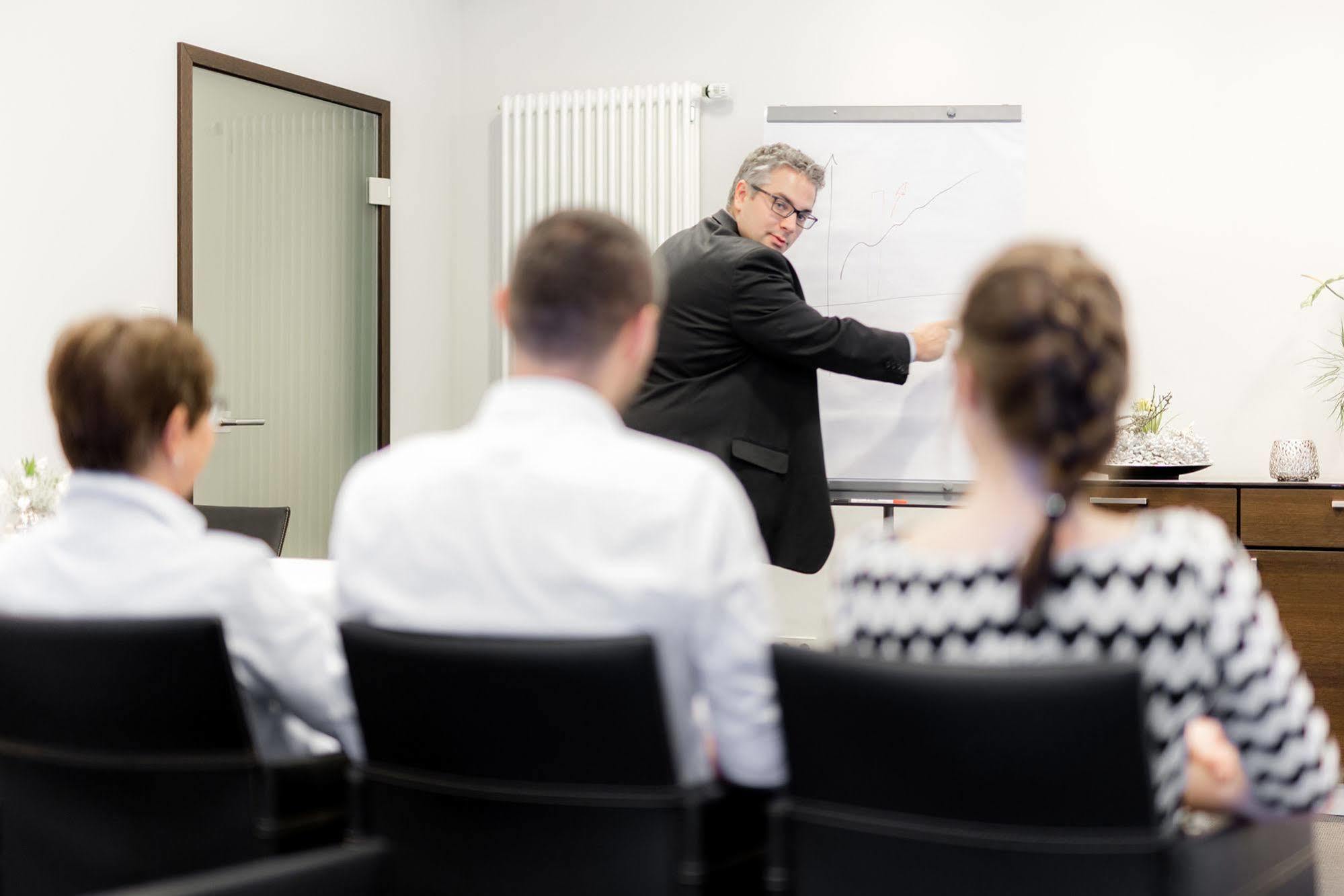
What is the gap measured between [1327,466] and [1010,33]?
5.96 feet

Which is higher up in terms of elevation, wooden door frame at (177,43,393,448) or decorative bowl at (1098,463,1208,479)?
wooden door frame at (177,43,393,448)

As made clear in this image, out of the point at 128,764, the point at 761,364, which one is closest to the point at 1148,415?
the point at 761,364

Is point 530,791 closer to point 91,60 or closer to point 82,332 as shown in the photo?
point 82,332

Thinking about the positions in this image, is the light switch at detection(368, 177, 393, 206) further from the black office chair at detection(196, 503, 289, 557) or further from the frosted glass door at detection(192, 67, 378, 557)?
the black office chair at detection(196, 503, 289, 557)

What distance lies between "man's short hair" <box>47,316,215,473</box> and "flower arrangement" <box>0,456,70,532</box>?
3.62 feet

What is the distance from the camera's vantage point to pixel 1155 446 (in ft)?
12.4

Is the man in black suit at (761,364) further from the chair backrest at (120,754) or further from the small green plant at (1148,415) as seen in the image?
the chair backrest at (120,754)

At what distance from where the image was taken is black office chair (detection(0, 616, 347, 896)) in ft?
4.10

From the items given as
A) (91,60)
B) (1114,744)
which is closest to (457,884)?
(1114,744)

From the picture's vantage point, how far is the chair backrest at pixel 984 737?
98 centimetres

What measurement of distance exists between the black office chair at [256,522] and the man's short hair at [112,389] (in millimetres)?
1369

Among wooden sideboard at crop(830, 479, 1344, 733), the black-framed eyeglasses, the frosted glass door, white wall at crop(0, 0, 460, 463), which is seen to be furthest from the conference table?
wooden sideboard at crop(830, 479, 1344, 733)

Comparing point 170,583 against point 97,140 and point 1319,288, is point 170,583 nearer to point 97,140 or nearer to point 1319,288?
point 97,140

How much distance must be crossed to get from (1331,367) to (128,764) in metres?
3.93
